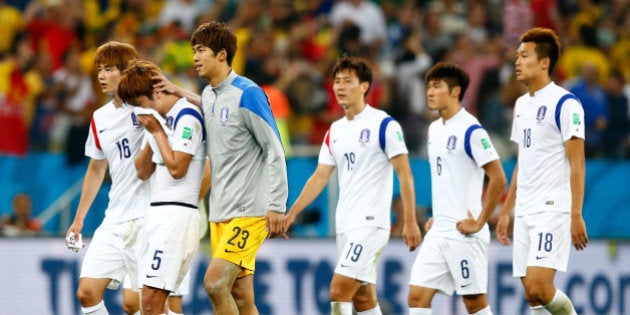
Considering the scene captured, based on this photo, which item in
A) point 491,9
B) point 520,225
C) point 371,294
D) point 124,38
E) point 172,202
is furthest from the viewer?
point 491,9

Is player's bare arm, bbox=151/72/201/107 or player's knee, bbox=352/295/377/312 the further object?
player's knee, bbox=352/295/377/312

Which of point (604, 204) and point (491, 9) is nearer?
point (604, 204)

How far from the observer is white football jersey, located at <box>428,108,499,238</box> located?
436 inches

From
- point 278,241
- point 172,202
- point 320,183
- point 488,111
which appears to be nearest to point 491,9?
point 488,111

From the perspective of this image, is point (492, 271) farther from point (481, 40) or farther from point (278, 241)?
point (481, 40)

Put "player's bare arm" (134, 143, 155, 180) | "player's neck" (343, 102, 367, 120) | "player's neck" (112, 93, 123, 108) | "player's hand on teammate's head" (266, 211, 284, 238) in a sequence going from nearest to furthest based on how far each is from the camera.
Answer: "player's hand on teammate's head" (266, 211, 284, 238) → "player's bare arm" (134, 143, 155, 180) → "player's neck" (112, 93, 123, 108) → "player's neck" (343, 102, 367, 120)

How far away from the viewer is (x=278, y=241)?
14414mm

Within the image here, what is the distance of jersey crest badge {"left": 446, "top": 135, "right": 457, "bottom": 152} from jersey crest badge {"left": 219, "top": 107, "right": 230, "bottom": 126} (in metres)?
2.30

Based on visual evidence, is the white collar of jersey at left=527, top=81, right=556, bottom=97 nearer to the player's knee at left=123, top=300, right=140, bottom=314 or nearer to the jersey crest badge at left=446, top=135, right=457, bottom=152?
the jersey crest badge at left=446, top=135, right=457, bottom=152

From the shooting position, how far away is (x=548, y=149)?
1027 centimetres

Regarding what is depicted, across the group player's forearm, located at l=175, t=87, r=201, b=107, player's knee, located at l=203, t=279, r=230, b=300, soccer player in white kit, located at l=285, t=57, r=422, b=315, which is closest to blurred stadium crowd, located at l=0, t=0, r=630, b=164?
soccer player in white kit, located at l=285, t=57, r=422, b=315

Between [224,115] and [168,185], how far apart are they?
657 millimetres

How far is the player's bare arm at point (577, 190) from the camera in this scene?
9797mm

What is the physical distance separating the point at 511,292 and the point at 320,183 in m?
4.02
